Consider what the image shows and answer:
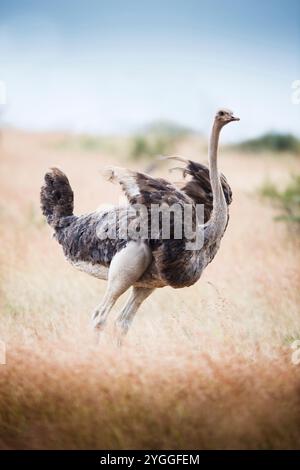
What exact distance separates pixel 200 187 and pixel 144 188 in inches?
29.9

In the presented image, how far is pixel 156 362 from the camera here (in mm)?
4609

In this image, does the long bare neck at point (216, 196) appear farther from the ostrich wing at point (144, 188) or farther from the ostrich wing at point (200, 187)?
the ostrich wing at point (200, 187)

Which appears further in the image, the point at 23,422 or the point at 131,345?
the point at 131,345

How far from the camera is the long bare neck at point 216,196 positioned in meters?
5.13

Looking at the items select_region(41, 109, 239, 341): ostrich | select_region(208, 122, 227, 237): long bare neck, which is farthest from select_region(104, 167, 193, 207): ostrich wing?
select_region(208, 122, 227, 237): long bare neck

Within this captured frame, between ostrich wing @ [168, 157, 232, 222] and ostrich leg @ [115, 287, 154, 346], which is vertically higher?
ostrich wing @ [168, 157, 232, 222]

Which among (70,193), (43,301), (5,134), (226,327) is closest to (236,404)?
(226,327)

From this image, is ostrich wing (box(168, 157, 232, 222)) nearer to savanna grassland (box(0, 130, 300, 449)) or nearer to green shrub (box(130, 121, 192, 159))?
savanna grassland (box(0, 130, 300, 449))

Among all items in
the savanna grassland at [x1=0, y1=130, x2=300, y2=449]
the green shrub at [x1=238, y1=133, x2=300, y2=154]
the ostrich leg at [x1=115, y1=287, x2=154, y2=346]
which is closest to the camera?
the savanna grassland at [x1=0, y1=130, x2=300, y2=449]

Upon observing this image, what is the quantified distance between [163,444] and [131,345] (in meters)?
1.05

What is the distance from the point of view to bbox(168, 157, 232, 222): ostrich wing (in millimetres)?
5531

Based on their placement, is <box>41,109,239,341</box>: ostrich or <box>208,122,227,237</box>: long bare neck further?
<box>208,122,227,237</box>: long bare neck
